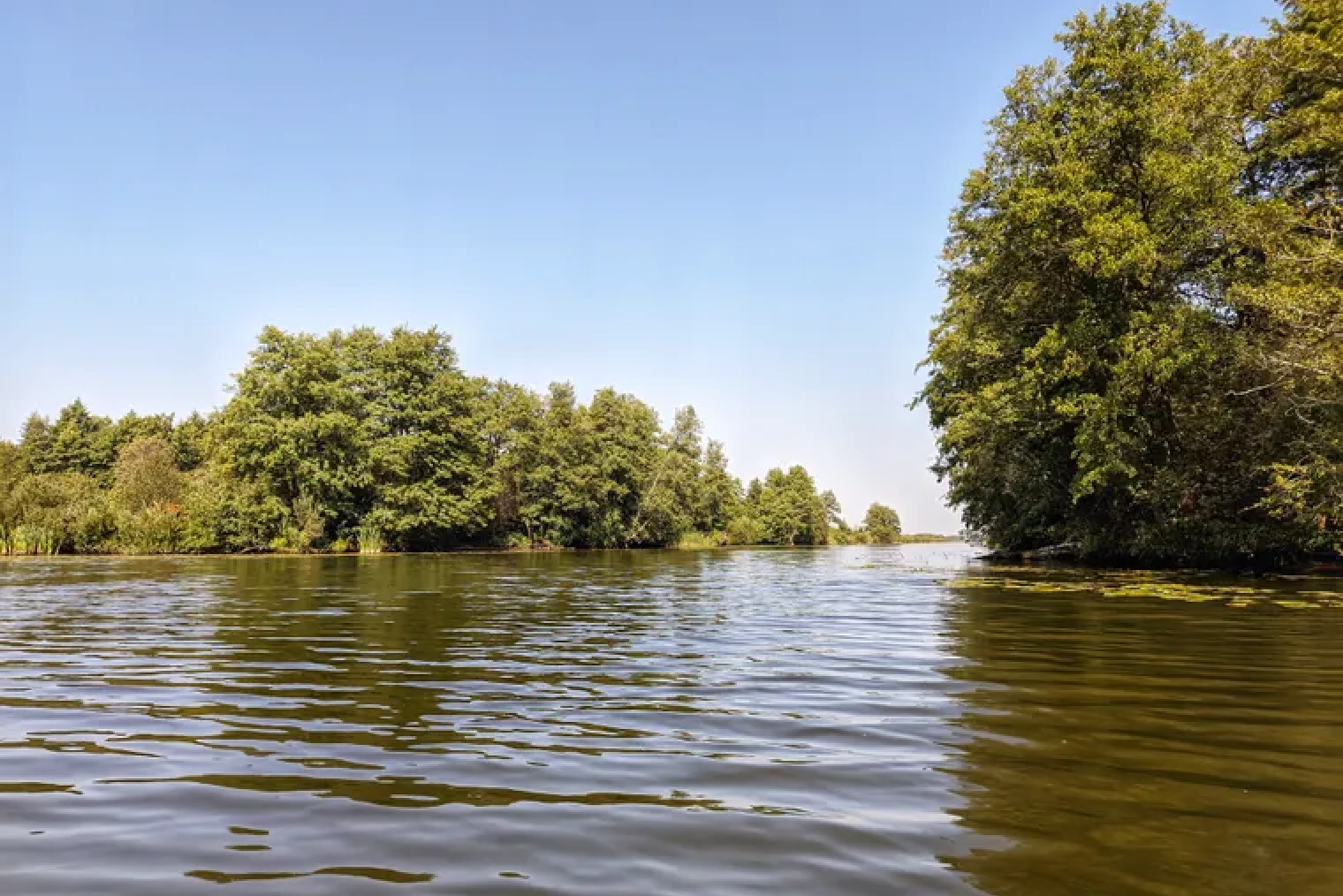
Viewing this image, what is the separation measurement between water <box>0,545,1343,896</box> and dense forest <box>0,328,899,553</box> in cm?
4517

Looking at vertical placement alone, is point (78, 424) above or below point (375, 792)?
above

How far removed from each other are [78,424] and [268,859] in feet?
369

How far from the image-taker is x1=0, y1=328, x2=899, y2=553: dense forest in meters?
51.0

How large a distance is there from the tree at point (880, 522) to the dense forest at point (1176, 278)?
504 ft

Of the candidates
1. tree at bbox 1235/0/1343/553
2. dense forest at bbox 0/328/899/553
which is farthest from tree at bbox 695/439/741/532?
tree at bbox 1235/0/1343/553

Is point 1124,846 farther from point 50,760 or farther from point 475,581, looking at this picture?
point 475,581

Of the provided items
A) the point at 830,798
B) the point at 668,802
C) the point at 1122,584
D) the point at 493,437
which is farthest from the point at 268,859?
the point at 493,437

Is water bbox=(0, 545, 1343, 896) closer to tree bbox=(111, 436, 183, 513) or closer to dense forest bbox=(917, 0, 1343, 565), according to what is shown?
dense forest bbox=(917, 0, 1343, 565)

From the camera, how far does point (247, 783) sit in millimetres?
4688

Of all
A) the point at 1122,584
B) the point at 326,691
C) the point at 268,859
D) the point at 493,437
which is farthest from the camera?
the point at 493,437

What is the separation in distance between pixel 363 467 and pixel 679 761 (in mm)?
61591

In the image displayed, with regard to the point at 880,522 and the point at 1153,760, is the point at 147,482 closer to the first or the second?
the point at 1153,760

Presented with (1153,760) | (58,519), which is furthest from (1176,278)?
(58,519)

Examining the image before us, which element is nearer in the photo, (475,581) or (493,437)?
(475,581)
